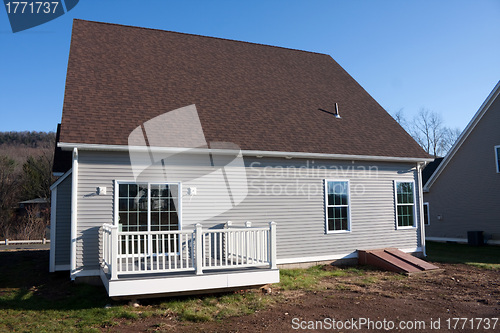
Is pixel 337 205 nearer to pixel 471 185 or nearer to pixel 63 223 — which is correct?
pixel 63 223

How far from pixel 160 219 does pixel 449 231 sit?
52.9ft

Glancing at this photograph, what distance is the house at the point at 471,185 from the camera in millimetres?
18366

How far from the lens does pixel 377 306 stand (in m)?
7.90

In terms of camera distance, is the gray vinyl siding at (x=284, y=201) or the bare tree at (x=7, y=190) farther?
the bare tree at (x=7, y=190)

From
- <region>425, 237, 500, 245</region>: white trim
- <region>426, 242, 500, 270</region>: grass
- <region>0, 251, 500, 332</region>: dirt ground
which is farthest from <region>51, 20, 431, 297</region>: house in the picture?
<region>425, 237, 500, 245</region>: white trim

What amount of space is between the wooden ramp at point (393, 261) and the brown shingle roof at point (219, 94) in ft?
10.2

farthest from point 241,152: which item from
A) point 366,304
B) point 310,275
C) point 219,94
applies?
point 366,304

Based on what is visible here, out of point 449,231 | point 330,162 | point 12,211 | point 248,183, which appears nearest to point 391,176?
point 330,162

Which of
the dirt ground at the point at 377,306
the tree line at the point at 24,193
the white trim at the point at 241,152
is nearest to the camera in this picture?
the dirt ground at the point at 377,306

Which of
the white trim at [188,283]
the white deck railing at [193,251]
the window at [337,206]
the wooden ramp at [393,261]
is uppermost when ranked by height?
the window at [337,206]

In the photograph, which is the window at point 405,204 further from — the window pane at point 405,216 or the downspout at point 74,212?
the downspout at point 74,212

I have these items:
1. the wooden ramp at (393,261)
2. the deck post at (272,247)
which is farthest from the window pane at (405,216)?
the deck post at (272,247)

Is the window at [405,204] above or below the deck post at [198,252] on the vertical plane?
above

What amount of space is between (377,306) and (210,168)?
537 cm
